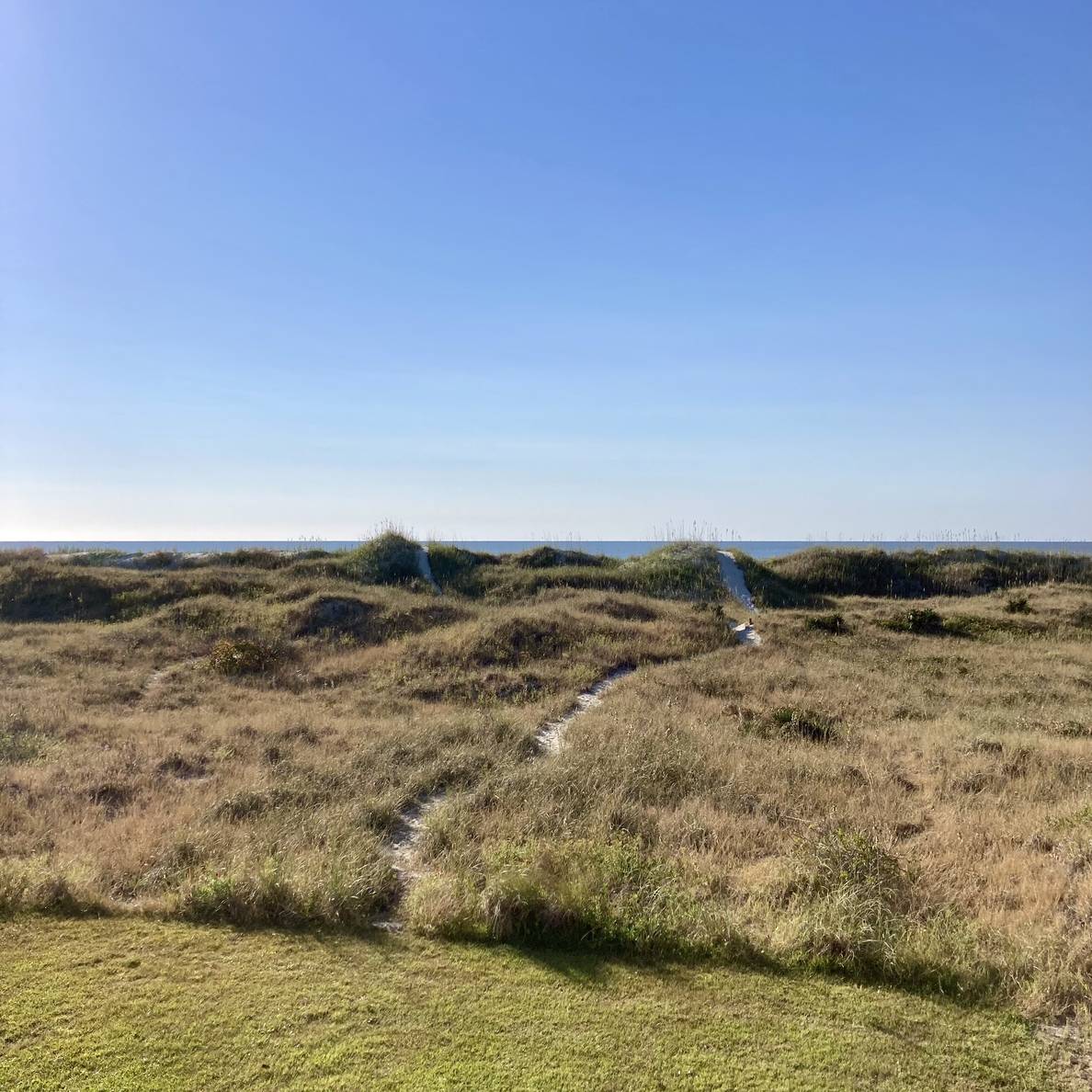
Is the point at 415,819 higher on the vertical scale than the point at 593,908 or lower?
lower

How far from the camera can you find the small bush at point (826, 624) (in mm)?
26223

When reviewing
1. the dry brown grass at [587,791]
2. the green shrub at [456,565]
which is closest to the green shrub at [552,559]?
the green shrub at [456,565]

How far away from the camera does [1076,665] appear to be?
20.8m

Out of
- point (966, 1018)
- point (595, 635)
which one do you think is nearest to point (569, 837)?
point (966, 1018)

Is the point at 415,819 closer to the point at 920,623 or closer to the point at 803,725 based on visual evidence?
the point at 803,725

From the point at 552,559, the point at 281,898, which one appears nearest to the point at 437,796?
the point at 281,898

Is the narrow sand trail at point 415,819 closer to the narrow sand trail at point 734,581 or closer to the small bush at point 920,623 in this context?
the narrow sand trail at point 734,581

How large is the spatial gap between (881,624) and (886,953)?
24450 mm

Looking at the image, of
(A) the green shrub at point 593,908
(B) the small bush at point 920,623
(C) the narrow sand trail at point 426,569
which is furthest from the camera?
(C) the narrow sand trail at point 426,569

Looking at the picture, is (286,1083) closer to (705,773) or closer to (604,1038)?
(604,1038)

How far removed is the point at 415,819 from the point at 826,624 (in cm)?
2072

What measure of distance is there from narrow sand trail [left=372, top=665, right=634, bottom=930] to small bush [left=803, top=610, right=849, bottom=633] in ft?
41.8

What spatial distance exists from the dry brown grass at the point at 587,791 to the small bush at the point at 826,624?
320 centimetres

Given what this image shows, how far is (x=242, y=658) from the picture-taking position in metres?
19.9
